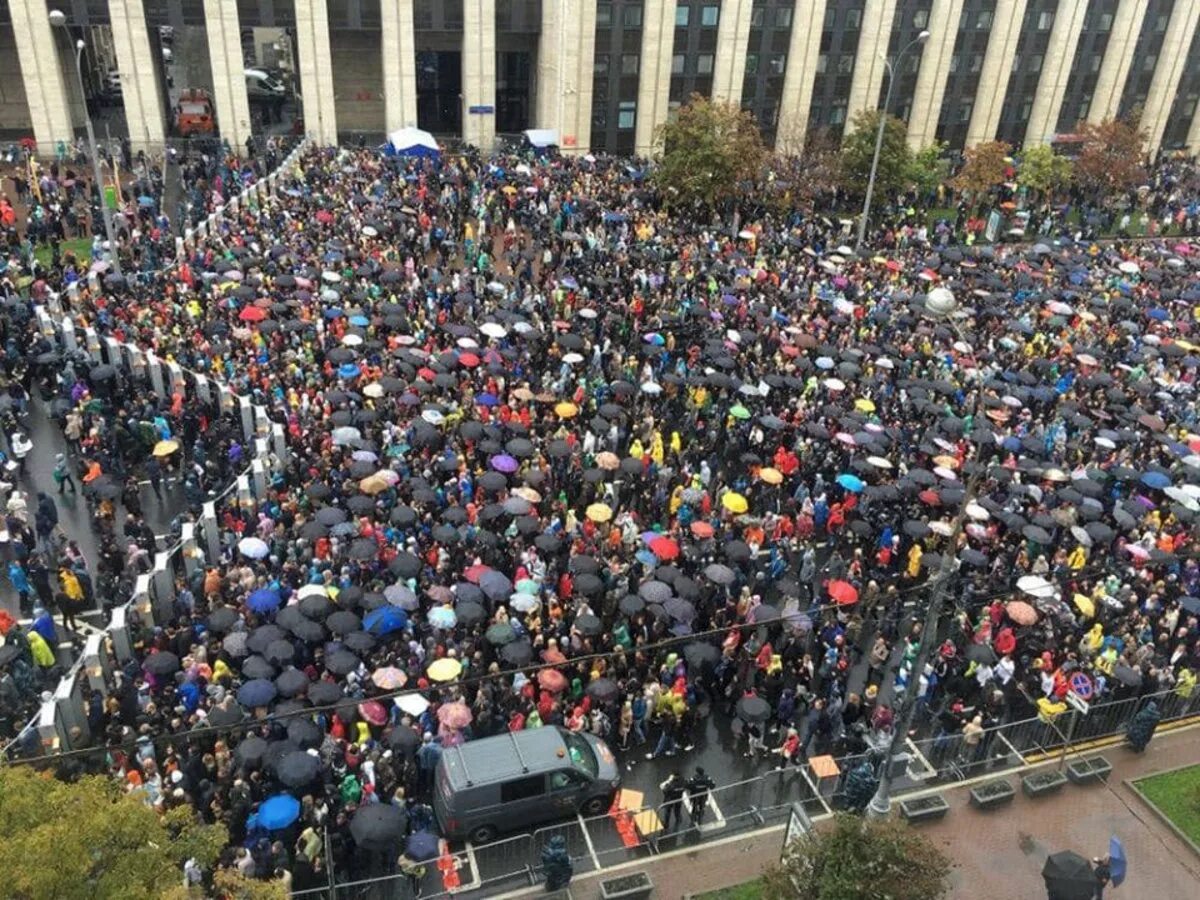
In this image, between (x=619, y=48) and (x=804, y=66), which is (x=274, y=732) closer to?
(x=619, y=48)

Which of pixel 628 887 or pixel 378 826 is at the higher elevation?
pixel 378 826

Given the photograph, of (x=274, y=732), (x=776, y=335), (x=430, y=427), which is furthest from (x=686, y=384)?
(x=274, y=732)

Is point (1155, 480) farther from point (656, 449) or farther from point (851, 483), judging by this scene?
point (656, 449)

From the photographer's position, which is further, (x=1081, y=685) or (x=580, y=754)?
(x=1081, y=685)

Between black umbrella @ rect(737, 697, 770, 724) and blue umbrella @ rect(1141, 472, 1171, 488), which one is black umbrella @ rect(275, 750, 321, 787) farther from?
blue umbrella @ rect(1141, 472, 1171, 488)

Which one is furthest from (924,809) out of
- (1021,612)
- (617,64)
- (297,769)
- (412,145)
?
(617,64)

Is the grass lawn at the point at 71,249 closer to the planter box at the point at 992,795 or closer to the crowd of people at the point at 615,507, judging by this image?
the crowd of people at the point at 615,507

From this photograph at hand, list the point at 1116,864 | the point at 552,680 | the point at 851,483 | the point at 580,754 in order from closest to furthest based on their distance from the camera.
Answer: the point at 1116,864
the point at 580,754
the point at 552,680
the point at 851,483

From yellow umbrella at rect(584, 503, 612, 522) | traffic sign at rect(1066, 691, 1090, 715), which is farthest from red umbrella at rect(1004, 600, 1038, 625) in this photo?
yellow umbrella at rect(584, 503, 612, 522)
